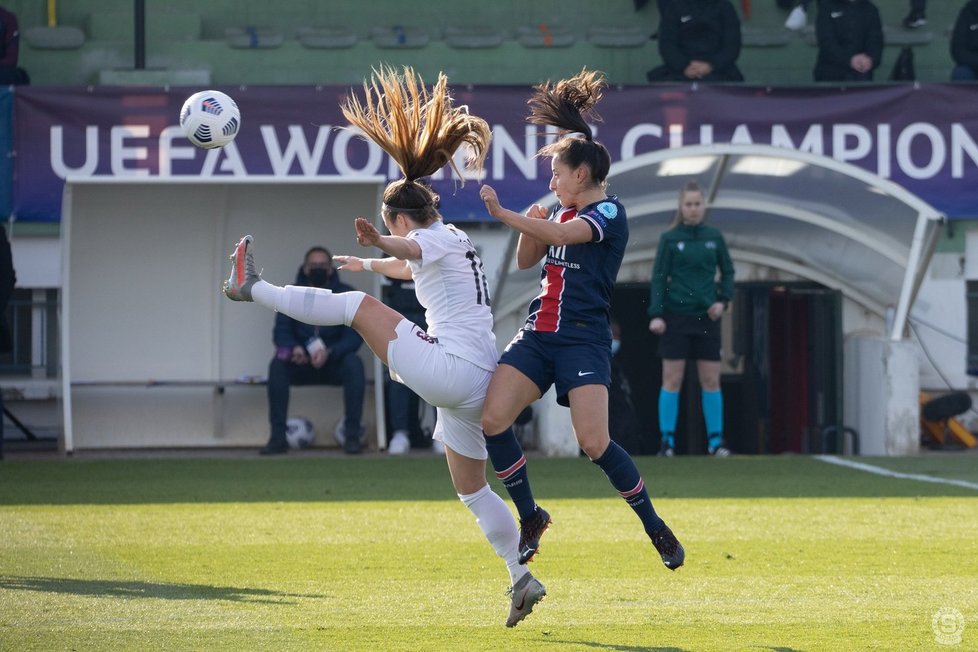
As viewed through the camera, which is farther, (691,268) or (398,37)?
(398,37)

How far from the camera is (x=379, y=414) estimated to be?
1334cm

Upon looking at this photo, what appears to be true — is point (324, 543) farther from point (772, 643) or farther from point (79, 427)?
point (79, 427)

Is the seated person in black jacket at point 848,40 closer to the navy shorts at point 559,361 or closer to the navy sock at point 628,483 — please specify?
the navy shorts at point 559,361

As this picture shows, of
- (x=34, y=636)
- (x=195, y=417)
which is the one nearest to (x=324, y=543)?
(x=34, y=636)

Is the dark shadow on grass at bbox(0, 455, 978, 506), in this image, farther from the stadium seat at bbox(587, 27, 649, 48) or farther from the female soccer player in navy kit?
the stadium seat at bbox(587, 27, 649, 48)

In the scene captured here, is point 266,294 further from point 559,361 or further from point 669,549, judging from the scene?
point 669,549

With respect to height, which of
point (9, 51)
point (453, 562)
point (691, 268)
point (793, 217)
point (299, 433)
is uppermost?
point (9, 51)

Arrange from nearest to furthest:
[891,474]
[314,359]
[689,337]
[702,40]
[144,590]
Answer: [144,590] → [891,474] → [689,337] → [314,359] → [702,40]

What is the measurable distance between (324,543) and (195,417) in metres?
6.63

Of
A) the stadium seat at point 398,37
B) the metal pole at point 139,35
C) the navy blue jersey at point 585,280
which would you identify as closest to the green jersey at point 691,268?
the stadium seat at point 398,37

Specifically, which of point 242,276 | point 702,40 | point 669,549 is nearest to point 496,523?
point 669,549

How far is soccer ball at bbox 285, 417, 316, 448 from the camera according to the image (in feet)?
46.0

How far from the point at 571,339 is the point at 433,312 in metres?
0.57

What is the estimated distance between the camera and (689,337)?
12.8m
